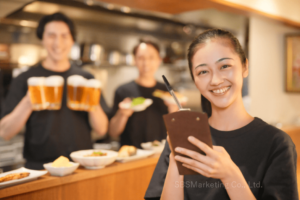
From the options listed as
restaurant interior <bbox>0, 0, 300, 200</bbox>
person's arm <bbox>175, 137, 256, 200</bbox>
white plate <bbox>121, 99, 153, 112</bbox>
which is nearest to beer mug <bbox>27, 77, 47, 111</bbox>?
restaurant interior <bbox>0, 0, 300, 200</bbox>

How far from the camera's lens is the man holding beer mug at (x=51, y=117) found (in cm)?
216

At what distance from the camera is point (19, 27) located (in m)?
3.01

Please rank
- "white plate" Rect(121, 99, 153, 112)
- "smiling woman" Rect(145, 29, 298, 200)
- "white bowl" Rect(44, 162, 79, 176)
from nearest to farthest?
"smiling woman" Rect(145, 29, 298, 200)
"white bowl" Rect(44, 162, 79, 176)
"white plate" Rect(121, 99, 153, 112)

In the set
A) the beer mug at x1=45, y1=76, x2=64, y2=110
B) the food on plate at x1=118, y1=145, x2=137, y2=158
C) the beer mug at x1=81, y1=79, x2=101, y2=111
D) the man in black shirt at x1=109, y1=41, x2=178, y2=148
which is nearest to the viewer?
the beer mug at x1=45, y1=76, x2=64, y2=110

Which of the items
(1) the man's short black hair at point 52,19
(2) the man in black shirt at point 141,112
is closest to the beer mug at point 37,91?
(1) the man's short black hair at point 52,19

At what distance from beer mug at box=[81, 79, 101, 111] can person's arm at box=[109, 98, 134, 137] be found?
70 centimetres

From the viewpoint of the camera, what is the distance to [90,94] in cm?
188

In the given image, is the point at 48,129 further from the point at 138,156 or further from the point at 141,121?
the point at 141,121

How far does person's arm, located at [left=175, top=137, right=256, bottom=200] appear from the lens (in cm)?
85

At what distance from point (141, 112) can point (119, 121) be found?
0.28m

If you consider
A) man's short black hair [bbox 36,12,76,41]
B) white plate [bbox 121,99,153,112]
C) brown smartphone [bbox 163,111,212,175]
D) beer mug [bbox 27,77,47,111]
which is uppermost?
man's short black hair [bbox 36,12,76,41]

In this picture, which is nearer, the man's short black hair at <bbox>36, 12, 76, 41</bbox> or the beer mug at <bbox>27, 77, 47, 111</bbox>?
the beer mug at <bbox>27, 77, 47, 111</bbox>

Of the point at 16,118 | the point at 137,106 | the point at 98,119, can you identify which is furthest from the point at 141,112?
the point at 16,118

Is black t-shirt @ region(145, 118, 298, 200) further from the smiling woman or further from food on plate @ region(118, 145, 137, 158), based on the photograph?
food on plate @ region(118, 145, 137, 158)
